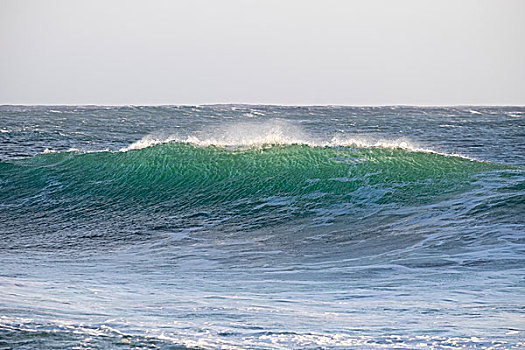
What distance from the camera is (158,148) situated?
14.6 meters

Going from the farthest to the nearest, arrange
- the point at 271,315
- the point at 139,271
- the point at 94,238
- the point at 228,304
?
1. the point at 94,238
2. the point at 139,271
3. the point at 228,304
4. the point at 271,315

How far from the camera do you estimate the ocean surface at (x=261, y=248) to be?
3.96 meters

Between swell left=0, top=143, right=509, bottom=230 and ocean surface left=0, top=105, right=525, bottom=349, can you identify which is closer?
ocean surface left=0, top=105, right=525, bottom=349

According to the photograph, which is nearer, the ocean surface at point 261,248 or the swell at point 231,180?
the ocean surface at point 261,248

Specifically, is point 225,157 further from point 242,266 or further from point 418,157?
point 242,266

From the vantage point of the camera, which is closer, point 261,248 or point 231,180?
point 261,248

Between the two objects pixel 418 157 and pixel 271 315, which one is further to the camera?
pixel 418 157

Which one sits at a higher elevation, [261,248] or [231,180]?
[231,180]

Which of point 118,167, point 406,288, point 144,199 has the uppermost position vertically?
point 118,167

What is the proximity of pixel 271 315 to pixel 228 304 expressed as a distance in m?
0.55

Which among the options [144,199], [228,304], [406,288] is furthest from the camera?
[144,199]

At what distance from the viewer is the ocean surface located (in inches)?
156

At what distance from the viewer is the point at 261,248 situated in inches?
324

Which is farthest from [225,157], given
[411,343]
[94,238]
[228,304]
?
[411,343]
